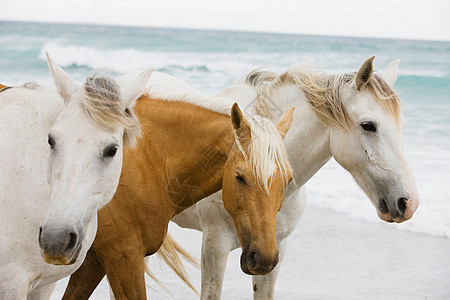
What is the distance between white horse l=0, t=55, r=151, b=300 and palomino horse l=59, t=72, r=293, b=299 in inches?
13.1

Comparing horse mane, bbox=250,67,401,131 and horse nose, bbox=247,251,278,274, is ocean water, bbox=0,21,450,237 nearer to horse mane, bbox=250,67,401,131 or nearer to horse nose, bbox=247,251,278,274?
horse mane, bbox=250,67,401,131

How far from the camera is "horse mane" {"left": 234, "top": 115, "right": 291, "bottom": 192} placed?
7.92 feet

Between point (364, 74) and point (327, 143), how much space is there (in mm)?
426

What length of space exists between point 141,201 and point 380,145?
1234 millimetres

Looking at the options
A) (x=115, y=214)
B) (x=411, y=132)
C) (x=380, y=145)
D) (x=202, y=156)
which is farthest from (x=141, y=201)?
(x=411, y=132)

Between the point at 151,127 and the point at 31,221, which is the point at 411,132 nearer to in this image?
the point at 151,127

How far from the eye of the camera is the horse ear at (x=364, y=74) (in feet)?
9.64

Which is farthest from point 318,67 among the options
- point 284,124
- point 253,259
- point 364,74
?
point 253,259

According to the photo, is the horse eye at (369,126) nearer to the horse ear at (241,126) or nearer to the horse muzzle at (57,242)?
the horse ear at (241,126)

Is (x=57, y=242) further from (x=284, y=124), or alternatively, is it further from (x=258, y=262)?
(x=284, y=124)

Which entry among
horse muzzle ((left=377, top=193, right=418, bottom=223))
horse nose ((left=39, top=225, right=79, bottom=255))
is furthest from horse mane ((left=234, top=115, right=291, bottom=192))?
horse nose ((left=39, top=225, right=79, bottom=255))

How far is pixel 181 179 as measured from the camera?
278cm

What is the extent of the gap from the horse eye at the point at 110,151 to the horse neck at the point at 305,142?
1.32 m

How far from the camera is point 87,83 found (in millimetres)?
2164
